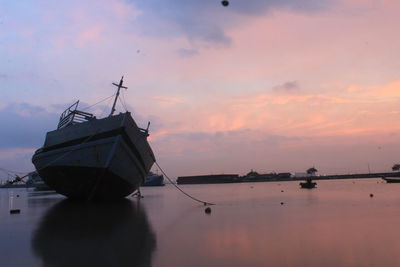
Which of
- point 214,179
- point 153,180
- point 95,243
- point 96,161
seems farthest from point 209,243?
point 214,179

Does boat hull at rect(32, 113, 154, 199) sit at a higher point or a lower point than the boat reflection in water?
higher

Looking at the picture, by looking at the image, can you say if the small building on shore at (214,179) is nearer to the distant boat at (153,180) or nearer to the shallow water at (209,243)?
the distant boat at (153,180)

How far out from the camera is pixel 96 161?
24406 mm

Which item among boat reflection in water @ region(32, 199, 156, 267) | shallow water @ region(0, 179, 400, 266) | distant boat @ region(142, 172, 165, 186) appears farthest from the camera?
distant boat @ region(142, 172, 165, 186)

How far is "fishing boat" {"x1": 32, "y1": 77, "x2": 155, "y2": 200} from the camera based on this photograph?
24484mm

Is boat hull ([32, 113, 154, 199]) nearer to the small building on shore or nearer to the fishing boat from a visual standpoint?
the fishing boat

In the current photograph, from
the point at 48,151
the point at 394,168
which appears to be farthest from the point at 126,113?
the point at 394,168

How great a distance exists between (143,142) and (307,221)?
16.5m

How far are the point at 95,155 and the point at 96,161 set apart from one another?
455mm

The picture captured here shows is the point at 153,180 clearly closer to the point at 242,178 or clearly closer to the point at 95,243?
the point at 242,178

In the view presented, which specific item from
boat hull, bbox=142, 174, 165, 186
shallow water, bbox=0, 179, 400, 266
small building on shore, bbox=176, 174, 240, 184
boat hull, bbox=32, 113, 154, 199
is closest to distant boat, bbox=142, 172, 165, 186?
boat hull, bbox=142, 174, 165, 186

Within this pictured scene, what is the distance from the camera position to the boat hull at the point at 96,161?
80.2 ft

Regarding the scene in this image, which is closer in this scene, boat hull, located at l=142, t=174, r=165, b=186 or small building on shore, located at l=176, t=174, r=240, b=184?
boat hull, located at l=142, t=174, r=165, b=186

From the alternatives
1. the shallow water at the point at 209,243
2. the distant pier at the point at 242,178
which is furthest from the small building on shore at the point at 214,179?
the shallow water at the point at 209,243
